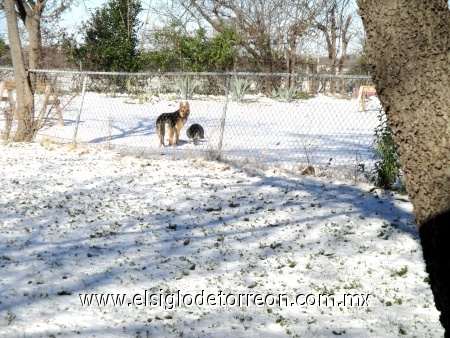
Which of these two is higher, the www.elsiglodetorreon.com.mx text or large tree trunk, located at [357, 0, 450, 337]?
large tree trunk, located at [357, 0, 450, 337]

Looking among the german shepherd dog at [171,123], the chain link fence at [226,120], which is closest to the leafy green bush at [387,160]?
the chain link fence at [226,120]

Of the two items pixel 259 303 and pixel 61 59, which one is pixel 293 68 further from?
pixel 259 303

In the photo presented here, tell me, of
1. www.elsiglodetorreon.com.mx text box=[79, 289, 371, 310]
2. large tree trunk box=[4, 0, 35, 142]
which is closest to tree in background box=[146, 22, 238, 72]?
large tree trunk box=[4, 0, 35, 142]

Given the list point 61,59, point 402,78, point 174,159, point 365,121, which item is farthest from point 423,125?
point 61,59

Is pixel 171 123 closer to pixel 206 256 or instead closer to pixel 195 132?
pixel 195 132

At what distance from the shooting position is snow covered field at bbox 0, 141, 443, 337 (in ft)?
10.5

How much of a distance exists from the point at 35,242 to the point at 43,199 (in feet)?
4.50

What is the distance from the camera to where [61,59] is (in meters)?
24.0

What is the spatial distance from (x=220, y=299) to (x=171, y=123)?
6.57 m

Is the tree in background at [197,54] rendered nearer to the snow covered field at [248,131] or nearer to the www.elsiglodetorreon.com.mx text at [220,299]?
the snow covered field at [248,131]

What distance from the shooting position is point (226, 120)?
1319cm

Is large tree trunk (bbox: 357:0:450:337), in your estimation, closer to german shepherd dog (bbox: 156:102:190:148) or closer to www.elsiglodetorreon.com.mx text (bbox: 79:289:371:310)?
www.elsiglodetorreon.com.mx text (bbox: 79:289:371:310)

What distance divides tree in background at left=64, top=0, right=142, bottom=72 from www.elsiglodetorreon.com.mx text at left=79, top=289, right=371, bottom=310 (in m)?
18.9

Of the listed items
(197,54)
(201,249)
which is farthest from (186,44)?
(201,249)
